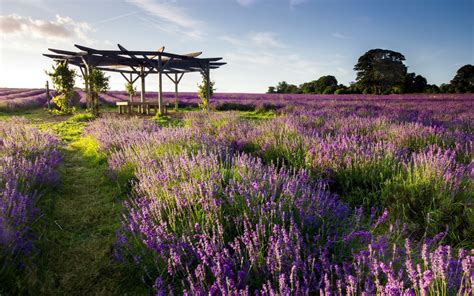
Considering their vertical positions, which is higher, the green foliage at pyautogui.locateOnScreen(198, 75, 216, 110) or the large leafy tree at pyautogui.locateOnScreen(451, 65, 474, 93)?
the large leafy tree at pyautogui.locateOnScreen(451, 65, 474, 93)

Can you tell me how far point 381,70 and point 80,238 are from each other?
46.5m

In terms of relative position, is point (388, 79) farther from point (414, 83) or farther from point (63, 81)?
point (63, 81)

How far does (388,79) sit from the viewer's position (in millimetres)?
42125

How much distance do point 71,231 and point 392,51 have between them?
165 ft

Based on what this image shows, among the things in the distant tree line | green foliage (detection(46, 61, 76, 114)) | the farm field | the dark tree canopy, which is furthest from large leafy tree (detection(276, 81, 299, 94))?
the farm field

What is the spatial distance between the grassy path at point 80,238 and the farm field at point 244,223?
0.5 inches

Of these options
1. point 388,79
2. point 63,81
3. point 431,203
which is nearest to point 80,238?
point 431,203

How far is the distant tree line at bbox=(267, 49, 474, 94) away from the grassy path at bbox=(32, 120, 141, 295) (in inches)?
1443

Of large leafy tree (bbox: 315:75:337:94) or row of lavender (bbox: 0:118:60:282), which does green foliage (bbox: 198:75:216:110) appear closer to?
row of lavender (bbox: 0:118:60:282)

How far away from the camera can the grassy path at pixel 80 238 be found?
6.79 feet

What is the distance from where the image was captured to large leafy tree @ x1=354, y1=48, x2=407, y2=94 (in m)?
42.2

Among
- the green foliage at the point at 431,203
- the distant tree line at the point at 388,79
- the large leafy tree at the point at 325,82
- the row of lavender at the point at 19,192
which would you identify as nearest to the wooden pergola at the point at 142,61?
the row of lavender at the point at 19,192

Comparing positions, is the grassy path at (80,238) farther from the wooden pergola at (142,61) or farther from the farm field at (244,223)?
the wooden pergola at (142,61)

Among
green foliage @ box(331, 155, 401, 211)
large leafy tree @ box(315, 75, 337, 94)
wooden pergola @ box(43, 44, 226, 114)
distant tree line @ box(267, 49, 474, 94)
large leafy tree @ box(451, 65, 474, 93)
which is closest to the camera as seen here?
green foliage @ box(331, 155, 401, 211)
